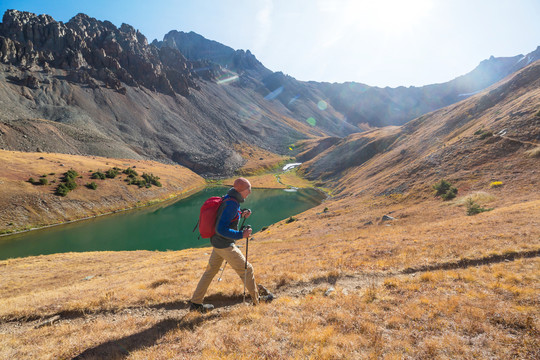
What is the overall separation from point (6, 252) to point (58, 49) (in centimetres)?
16641

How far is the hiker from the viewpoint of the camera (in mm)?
6785

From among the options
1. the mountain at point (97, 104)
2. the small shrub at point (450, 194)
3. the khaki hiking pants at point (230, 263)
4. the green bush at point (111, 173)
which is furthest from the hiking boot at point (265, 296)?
the mountain at point (97, 104)

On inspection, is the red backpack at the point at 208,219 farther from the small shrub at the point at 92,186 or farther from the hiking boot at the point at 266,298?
the small shrub at the point at 92,186

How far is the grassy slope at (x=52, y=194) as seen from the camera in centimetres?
4641

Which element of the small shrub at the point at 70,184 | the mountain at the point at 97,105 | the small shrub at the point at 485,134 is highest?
the mountain at the point at 97,105

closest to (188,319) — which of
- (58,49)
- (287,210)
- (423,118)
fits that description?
(287,210)

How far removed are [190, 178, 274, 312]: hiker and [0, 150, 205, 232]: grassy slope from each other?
189ft

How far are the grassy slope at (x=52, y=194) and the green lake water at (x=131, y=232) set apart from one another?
3313 millimetres

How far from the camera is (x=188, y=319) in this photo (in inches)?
289

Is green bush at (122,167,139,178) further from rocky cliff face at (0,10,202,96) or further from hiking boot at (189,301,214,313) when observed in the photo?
rocky cliff face at (0,10,202,96)

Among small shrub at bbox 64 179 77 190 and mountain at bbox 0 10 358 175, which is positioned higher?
mountain at bbox 0 10 358 175

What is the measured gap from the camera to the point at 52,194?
176 feet

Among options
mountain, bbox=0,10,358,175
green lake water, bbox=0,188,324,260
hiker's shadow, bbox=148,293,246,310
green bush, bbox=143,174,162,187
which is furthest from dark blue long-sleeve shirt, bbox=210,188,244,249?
mountain, bbox=0,10,358,175

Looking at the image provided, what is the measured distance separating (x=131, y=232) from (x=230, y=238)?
53.4 meters
